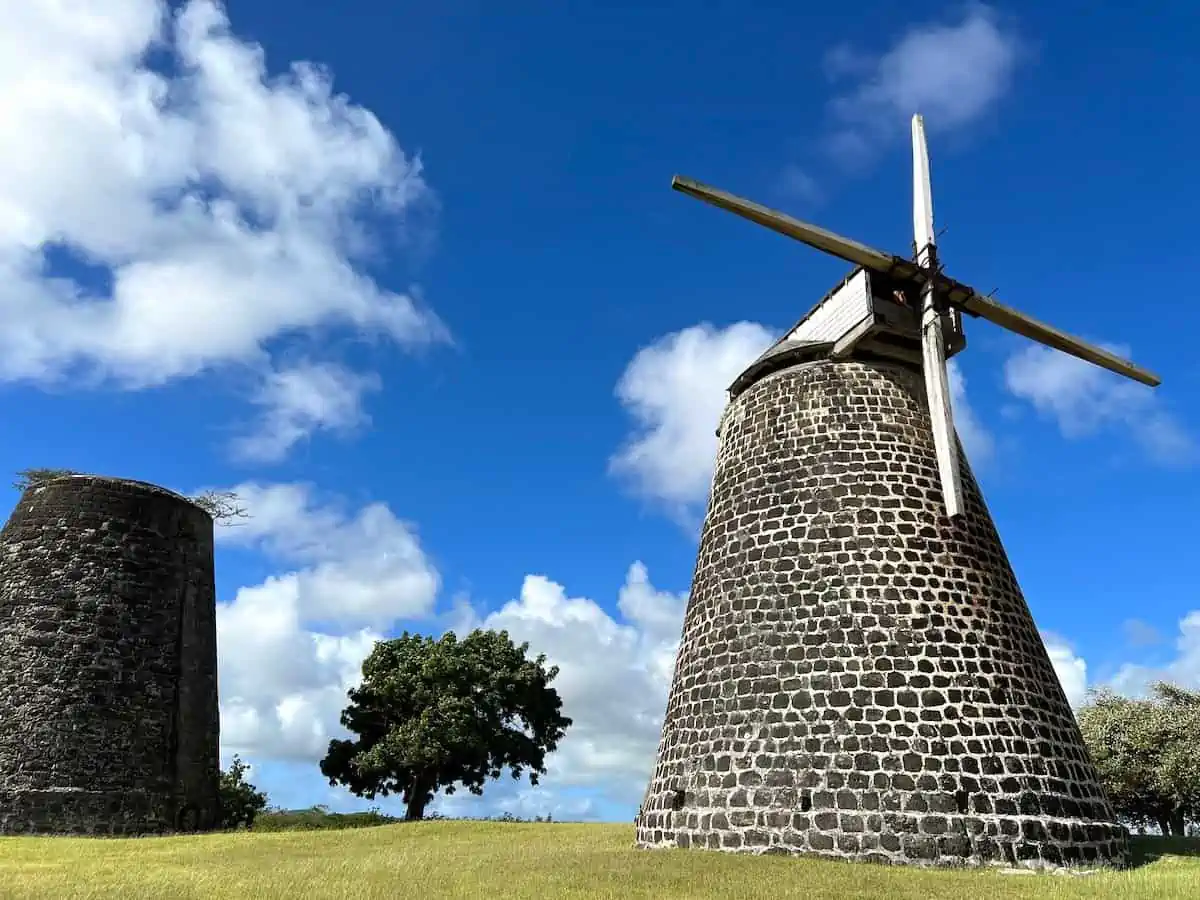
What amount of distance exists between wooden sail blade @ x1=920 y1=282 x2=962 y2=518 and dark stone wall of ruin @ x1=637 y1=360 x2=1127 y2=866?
432mm

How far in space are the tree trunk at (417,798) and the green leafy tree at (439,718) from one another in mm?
35

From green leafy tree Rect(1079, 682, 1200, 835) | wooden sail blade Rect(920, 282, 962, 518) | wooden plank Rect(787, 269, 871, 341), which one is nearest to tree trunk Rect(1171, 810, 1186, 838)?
green leafy tree Rect(1079, 682, 1200, 835)

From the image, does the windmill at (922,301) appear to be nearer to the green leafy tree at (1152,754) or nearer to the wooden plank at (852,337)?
the wooden plank at (852,337)

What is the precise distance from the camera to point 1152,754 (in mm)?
31844

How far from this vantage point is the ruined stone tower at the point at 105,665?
71.3 ft

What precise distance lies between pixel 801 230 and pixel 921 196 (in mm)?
3894

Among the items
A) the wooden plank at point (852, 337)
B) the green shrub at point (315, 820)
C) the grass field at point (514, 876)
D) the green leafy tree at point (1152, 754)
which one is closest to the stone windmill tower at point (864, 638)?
the wooden plank at point (852, 337)

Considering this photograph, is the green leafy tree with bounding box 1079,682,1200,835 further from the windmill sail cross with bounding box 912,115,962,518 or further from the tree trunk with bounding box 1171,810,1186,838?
the windmill sail cross with bounding box 912,115,962,518

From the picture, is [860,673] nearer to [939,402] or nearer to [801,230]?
[939,402]

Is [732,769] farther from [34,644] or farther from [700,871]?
[34,644]

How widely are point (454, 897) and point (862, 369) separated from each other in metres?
12.5

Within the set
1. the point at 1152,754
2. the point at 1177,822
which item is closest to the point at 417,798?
the point at 1152,754

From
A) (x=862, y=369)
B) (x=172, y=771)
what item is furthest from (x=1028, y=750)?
(x=172, y=771)

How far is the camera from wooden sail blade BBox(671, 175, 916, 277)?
1814 cm
